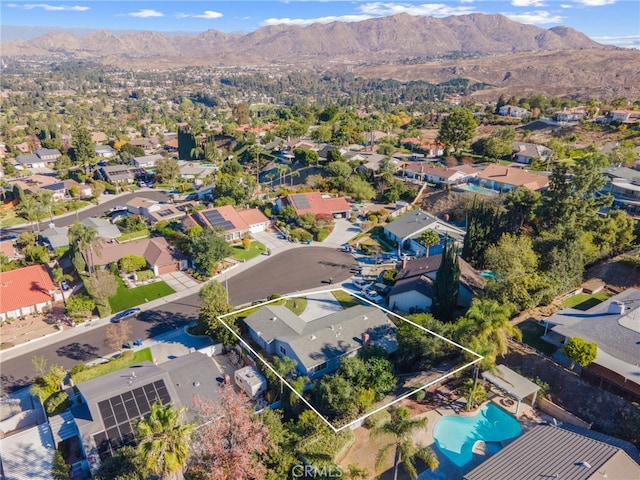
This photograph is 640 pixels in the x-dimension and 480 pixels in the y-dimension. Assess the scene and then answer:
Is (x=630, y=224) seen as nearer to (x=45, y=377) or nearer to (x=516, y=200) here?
(x=516, y=200)

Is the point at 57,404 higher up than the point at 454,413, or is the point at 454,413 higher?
the point at 454,413

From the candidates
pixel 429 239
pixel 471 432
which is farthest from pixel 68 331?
pixel 429 239

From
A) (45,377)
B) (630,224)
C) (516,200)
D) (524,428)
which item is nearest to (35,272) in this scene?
(45,377)

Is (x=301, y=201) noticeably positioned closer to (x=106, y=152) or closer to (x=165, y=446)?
(x=165, y=446)

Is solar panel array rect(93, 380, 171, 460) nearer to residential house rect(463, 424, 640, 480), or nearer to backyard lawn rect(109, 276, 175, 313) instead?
backyard lawn rect(109, 276, 175, 313)

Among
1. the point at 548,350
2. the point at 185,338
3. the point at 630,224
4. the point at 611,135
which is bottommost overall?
the point at 185,338

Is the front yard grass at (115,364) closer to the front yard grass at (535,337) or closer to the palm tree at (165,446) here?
the palm tree at (165,446)
